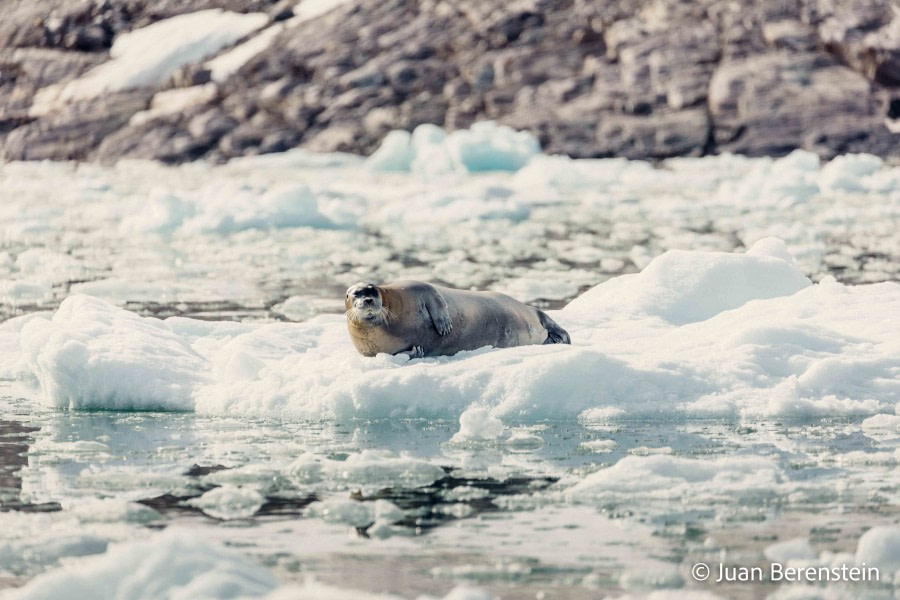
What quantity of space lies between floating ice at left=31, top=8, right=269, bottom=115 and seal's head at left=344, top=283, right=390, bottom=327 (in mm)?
32160

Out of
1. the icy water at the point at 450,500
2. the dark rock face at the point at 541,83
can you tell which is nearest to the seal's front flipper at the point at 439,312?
the icy water at the point at 450,500

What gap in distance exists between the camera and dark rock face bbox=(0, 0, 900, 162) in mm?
28953

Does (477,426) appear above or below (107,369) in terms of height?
below

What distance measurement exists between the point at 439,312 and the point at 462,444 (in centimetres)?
137

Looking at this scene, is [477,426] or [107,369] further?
[107,369]

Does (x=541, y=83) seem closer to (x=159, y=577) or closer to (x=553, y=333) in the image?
(x=553, y=333)

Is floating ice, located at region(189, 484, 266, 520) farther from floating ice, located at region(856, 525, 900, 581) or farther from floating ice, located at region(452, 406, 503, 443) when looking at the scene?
floating ice, located at region(856, 525, 900, 581)

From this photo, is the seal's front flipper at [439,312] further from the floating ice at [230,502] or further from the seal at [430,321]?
the floating ice at [230,502]

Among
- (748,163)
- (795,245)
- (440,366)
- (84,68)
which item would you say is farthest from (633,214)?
(84,68)

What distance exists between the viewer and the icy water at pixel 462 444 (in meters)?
3.68

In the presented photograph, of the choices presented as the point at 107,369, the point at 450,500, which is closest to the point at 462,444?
the point at 450,500

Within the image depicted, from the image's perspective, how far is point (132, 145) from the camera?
3459 centimetres

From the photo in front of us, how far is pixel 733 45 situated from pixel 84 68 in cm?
1919

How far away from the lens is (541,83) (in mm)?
32312
